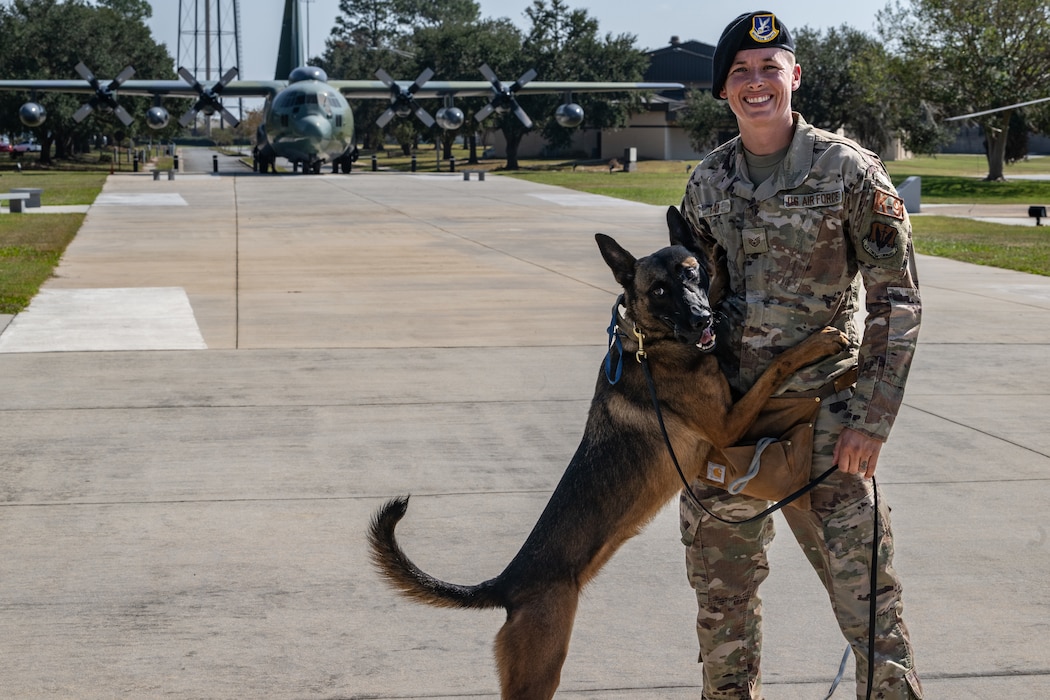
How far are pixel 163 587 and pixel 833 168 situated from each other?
3.39 meters

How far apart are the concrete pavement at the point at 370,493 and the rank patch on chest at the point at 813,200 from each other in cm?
176

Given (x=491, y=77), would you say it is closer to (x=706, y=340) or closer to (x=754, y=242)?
(x=754, y=242)

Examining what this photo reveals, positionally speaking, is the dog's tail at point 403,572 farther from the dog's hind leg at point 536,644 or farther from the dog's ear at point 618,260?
the dog's ear at point 618,260

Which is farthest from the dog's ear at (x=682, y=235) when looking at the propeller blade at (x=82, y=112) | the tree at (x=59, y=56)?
the tree at (x=59, y=56)

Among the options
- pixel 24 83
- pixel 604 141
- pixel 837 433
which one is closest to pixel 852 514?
pixel 837 433

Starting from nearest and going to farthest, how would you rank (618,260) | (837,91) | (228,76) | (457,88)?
(618,260)
(228,76)
(457,88)
(837,91)

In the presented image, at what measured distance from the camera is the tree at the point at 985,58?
149 feet

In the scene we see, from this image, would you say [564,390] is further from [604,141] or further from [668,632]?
[604,141]

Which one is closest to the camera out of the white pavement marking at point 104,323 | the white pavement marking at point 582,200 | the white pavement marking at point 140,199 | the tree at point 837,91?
Result: the white pavement marking at point 104,323

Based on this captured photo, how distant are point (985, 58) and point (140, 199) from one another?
31.0 meters

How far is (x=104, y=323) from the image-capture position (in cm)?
1211

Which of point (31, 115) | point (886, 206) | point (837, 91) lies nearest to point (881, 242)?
point (886, 206)

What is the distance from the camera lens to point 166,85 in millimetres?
55906

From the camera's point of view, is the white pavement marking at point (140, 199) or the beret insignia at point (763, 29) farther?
the white pavement marking at point (140, 199)
